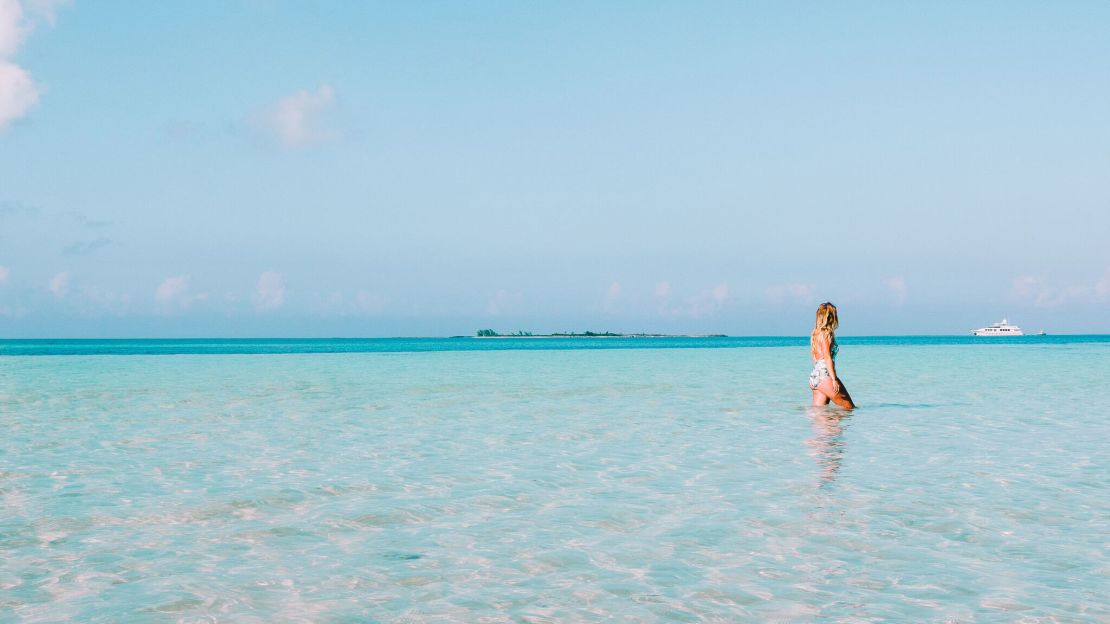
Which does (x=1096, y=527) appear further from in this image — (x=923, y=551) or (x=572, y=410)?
(x=572, y=410)

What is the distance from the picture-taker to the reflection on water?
1123 cm

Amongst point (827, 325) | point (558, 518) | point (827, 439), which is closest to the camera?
point (558, 518)

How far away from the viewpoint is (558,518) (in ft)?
28.3

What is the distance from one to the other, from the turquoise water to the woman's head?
1830 millimetres

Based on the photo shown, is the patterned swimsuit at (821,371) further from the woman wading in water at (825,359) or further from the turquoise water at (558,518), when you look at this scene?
the turquoise water at (558,518)

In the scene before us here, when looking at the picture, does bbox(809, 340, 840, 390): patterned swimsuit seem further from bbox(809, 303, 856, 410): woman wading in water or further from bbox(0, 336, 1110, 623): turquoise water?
bbox(0, 336, 1110, 623): turquoise water

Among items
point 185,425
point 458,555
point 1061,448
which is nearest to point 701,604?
point 458,555

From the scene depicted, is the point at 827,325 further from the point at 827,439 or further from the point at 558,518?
the point at 558,518

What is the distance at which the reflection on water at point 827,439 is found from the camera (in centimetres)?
1123

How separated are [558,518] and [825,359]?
1146cm

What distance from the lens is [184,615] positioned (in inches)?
229

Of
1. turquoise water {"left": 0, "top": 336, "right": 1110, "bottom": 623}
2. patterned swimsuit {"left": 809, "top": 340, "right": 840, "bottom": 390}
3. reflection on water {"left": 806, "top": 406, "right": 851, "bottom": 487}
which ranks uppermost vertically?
patterned swimsuit {"left": 809, "top": 340, "right": 840, "bottom": 390}

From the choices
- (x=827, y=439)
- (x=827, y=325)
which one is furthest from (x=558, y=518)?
(x=827, y=325)

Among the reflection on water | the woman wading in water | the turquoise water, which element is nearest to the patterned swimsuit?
the woman wading in water
